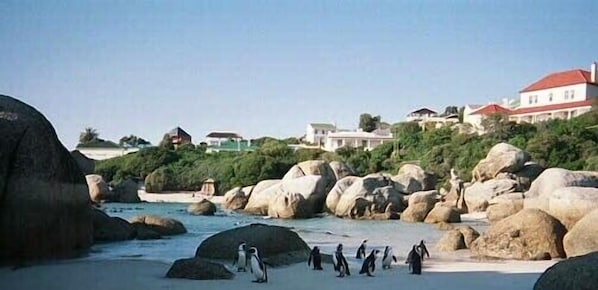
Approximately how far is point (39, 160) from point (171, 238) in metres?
9.63

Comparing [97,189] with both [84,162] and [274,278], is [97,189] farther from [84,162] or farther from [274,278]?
[274,278]

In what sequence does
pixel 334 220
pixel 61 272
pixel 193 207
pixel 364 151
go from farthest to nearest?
pixel 364 151, pixel 193 207, pixel 334 220, pixel 61 272

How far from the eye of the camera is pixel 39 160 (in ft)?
64.1

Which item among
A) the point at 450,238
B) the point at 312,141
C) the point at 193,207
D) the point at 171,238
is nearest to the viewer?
the point at 450,238

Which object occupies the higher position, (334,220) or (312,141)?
(312,141)

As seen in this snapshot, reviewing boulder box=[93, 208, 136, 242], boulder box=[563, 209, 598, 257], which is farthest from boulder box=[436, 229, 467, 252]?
boulder box=[93, 208, 136, 242]

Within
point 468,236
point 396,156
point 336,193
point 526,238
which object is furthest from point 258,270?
point 396,156

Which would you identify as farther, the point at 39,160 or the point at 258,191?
the point at 258,191

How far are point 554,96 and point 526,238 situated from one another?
5974cm

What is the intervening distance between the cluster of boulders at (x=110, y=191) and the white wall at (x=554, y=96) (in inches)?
1769

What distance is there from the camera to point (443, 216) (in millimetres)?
38938

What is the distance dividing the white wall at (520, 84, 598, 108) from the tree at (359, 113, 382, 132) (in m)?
32.0

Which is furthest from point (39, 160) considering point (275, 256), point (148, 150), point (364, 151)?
point (148, 150)

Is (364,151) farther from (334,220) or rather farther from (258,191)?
(334,220)
